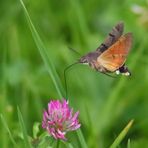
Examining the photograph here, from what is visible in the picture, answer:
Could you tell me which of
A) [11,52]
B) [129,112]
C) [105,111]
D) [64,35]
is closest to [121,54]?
[105,111]

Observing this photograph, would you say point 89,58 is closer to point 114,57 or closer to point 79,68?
point 114,57

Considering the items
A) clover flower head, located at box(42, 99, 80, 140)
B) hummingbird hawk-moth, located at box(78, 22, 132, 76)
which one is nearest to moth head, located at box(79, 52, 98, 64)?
hummingbird hawk-moth, located at box(78, 22, 132, 76)

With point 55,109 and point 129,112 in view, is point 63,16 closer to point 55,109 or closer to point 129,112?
point 129,112

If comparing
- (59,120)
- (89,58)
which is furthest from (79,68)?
(59,120)

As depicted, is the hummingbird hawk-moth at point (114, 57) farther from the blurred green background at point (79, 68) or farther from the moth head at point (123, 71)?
the blurred green background at point (79, 68)

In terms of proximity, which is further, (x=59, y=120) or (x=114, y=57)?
(x=114, y=57)

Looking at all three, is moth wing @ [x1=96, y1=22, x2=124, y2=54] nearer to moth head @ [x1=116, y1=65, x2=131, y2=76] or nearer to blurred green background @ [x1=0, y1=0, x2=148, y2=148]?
moth head @ [x1=116, y1=65, x2=131, y2=76]
